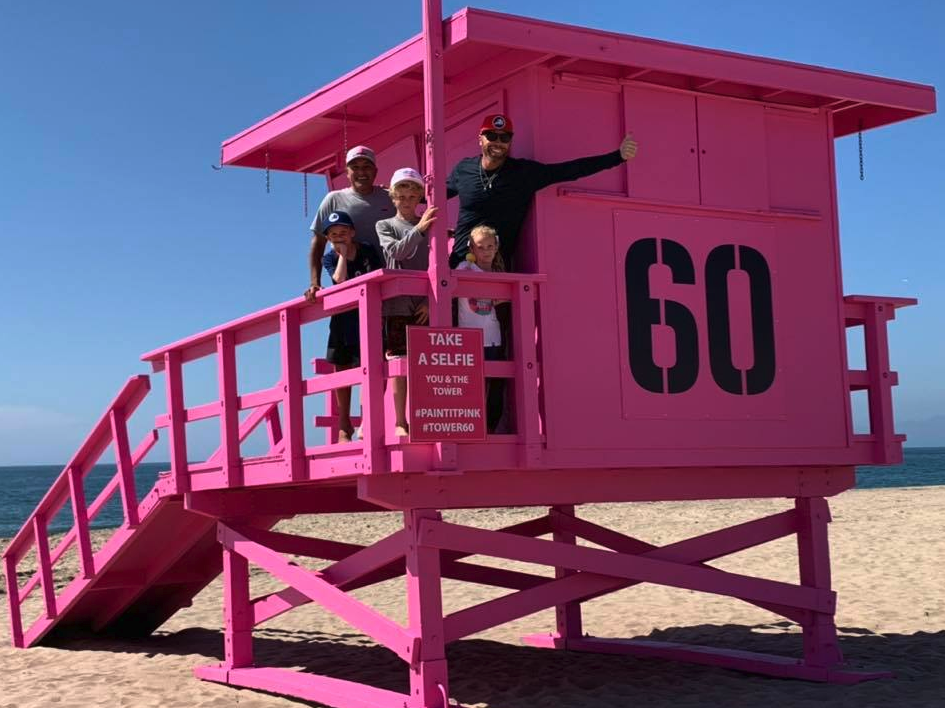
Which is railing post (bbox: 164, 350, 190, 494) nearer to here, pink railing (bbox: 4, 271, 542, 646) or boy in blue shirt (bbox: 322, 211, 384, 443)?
pink railing (bbox: 4, 271, 542, 646)

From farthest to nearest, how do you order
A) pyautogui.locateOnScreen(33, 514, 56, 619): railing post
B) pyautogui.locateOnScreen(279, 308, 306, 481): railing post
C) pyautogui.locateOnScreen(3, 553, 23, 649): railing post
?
1. pyautogui.locateOnScreen(3, 553, 23, 649): railing post
2. pyautogui.locateOnScreen(33, 514, 56, 619): railing post
3. pyautogui.locateOnScreen(279, 308, 306, 481): railing post

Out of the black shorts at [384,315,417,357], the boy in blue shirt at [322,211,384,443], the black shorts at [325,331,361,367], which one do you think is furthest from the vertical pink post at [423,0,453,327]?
the black shorts at [325,331,361,367]

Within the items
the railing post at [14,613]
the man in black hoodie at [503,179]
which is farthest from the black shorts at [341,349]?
the railing post at [14,613]

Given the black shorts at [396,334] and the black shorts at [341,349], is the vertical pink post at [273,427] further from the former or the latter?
the black shorts at [396,334]

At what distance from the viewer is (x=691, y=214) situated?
29.4 ft

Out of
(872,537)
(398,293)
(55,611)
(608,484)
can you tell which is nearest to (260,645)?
(55,611)

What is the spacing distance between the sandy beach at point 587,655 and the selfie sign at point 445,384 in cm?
247

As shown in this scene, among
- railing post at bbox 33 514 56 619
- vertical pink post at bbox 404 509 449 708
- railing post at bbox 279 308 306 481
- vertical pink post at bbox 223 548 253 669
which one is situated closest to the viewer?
vertical pink post at bbox 404 509 449 708

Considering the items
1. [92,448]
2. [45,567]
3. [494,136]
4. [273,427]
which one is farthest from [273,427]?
[494,136]

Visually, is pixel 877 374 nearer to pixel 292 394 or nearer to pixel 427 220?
pixel 427 220

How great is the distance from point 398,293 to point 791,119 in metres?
3.78

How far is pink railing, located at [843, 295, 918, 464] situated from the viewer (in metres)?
9.53

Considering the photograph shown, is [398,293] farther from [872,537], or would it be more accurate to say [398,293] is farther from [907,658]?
[872,537]

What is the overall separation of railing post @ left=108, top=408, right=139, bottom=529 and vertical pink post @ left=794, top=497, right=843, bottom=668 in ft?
17.6
